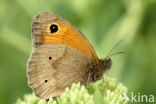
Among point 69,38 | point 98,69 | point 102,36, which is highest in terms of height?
point 102,36

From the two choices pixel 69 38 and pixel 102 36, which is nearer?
Result: pixel 69 38

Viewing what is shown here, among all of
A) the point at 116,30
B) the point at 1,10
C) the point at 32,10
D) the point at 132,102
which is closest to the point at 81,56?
the point at 132,102

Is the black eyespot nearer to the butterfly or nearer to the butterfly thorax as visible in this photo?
the butterfly

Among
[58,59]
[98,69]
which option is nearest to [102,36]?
[98,69]

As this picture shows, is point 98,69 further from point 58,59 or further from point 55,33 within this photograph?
point 55,33

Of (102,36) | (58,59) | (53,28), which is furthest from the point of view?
(102,36)

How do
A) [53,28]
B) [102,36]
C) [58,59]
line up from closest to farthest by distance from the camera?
[53,28], [58,59], [102,36]

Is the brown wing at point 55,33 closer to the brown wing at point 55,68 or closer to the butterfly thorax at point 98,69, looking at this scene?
the brown wing at point 55,68

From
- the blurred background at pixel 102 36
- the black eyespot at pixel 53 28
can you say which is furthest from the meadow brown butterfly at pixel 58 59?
the blurred background at pixel 102 36
